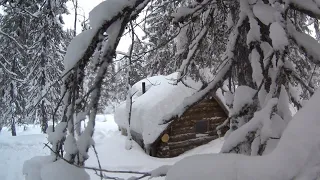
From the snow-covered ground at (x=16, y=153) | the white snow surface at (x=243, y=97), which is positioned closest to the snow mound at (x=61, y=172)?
the white snow surface at (x=243, y=97)

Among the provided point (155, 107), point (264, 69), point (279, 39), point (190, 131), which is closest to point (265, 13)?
point (264, 69)

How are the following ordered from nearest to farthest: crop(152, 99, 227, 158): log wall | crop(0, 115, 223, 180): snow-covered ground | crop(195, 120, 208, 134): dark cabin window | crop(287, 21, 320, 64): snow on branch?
1. crop(287, 21, 320, 64): snow on branch
2. crop(0, 115, 223, 180): snow-covered ground
3. crop(152, 99, 227, 158): log wall
4. crop(195, 120, 208, 134): dark cabin window

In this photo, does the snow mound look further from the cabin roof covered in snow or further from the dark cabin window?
the dark cabin window

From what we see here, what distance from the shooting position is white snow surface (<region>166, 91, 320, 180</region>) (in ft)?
2.96

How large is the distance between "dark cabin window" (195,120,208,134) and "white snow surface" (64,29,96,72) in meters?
11.2

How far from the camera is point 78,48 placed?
1.72 meters

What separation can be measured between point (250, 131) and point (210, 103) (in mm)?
11396

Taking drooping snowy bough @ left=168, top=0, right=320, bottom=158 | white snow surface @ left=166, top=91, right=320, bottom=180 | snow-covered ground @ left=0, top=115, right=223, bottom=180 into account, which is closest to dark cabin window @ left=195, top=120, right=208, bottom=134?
snow-covered ground @ left=0, top=115, right=223, bottom=180

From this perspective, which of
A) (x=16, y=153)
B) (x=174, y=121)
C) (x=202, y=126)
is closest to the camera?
(x=174, y=121)

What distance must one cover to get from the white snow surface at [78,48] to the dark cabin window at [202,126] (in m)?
11.2

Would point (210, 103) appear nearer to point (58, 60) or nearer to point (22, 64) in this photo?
point (58, 60)

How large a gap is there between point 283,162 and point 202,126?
1201 centimetres

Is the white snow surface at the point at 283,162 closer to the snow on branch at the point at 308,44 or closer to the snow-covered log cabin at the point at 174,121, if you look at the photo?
the snow on branch at the point at 308,44

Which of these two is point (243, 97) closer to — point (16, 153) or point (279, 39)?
point (279, 39)
